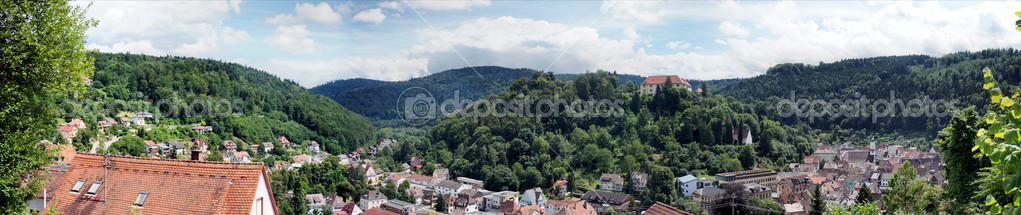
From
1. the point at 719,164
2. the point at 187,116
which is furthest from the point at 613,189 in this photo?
the point at 187,116

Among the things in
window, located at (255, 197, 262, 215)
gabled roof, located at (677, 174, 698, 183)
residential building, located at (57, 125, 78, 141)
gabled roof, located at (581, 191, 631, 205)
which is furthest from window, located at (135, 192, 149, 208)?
residential building, located at (57, 125, 78, 141)

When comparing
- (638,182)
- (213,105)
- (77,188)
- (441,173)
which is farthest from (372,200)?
(213,105)

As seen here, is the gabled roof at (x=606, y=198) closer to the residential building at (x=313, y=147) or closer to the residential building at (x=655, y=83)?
the residential building at (x=655, y=83)

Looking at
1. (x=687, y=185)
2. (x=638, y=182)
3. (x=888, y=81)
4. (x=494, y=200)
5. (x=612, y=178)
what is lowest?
(x=494, y=200)

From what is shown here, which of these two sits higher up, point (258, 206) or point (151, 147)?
point (258, 206)

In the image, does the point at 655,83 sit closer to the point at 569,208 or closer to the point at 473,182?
the point at 473,182

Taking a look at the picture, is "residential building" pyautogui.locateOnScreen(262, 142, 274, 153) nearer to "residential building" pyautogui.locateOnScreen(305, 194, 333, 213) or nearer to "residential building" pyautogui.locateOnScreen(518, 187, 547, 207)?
"residential building" pyautogui.locateOnScreen(305, 194, 333, 213)

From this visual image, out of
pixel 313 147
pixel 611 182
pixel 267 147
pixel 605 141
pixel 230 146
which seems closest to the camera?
pixel 611 182
